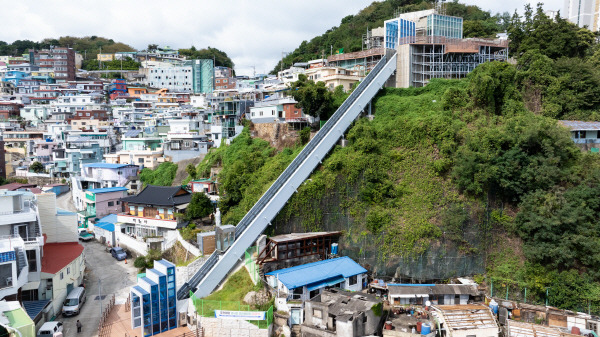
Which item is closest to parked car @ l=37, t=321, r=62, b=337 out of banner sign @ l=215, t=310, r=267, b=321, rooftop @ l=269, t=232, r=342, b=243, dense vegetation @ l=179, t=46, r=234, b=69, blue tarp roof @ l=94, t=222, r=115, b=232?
banner sign @ l=215, t=310, r=267, b=321

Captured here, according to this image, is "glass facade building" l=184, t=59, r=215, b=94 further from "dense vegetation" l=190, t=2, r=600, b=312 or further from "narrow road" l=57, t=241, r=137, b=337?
"dense vegetation" l=190, t=2, r=600, b=312

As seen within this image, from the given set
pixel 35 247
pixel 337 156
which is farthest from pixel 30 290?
pixel 337 156

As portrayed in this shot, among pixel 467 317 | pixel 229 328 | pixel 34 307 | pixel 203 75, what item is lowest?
pixel 229 328

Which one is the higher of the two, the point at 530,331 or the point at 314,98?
the point at 314,98

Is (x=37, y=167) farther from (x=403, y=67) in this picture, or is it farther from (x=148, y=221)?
(x=403, y=67)

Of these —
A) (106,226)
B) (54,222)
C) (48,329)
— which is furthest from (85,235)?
(48,329)

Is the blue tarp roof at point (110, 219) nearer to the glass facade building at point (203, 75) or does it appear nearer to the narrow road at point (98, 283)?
the narrow road at point (98, 283)
